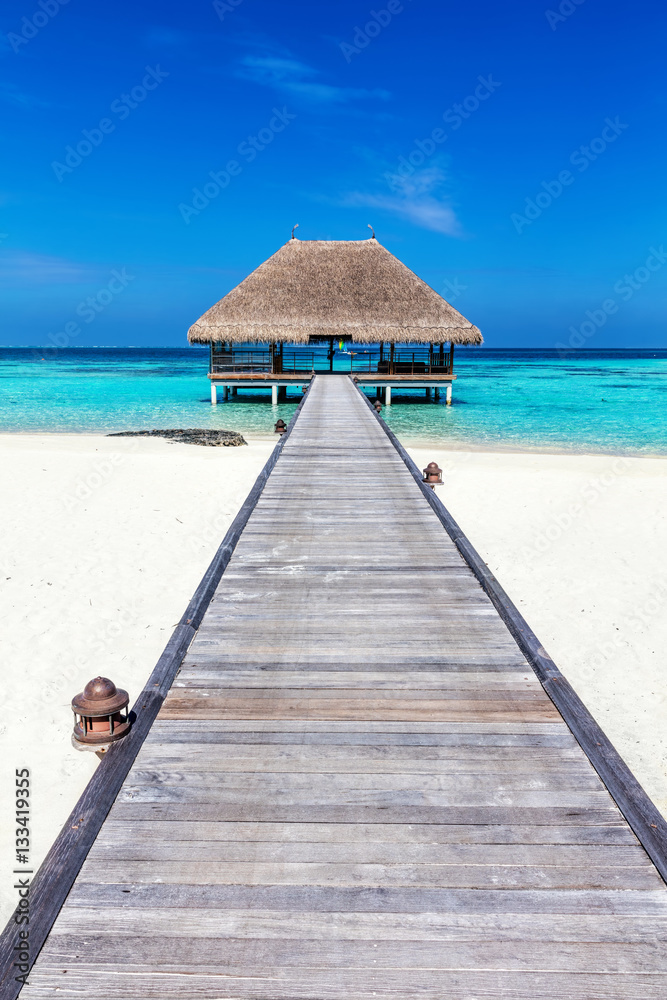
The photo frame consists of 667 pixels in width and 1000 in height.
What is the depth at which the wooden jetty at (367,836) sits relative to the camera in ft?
5.84

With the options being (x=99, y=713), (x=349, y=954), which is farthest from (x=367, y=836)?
(x=99, y=713)

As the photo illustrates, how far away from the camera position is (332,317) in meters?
25.1

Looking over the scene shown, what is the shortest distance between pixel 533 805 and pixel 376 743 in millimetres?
687

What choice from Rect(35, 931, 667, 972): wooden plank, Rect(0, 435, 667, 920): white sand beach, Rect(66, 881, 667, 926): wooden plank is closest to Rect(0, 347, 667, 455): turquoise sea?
Rect(0, 435, 667, 920): white sand beach

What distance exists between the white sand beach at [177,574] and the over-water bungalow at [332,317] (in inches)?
477

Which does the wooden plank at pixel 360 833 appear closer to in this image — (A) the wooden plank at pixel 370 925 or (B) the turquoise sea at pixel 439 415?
(A) the wooden plank at pixel 370 925

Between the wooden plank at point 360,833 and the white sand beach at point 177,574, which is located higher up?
the wooden plank at point 360,833

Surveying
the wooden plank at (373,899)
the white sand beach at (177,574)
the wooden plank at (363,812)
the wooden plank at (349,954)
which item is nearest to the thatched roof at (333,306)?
the white sand beach at (177,574)

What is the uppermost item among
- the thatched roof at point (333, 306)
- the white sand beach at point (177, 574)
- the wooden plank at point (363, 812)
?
the thatched roof at point (333, 306)

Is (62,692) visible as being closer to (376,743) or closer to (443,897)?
(376,743)

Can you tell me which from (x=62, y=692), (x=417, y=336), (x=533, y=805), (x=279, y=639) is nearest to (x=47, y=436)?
(x=417, y=336)

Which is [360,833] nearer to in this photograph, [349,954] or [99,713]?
[349,954]

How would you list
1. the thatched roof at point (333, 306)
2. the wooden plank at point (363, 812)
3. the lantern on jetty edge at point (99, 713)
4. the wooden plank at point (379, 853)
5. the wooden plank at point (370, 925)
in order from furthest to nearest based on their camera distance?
1. the thatched roof at point (333, 306)
2. the lantern on jetty edge at point (99, 713)
3. the wooden plank at point (363, 812)
4. the wooden plank at point (379, 853)
5. the wooden plank at point (370, 925)

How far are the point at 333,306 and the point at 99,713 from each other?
963 inches
